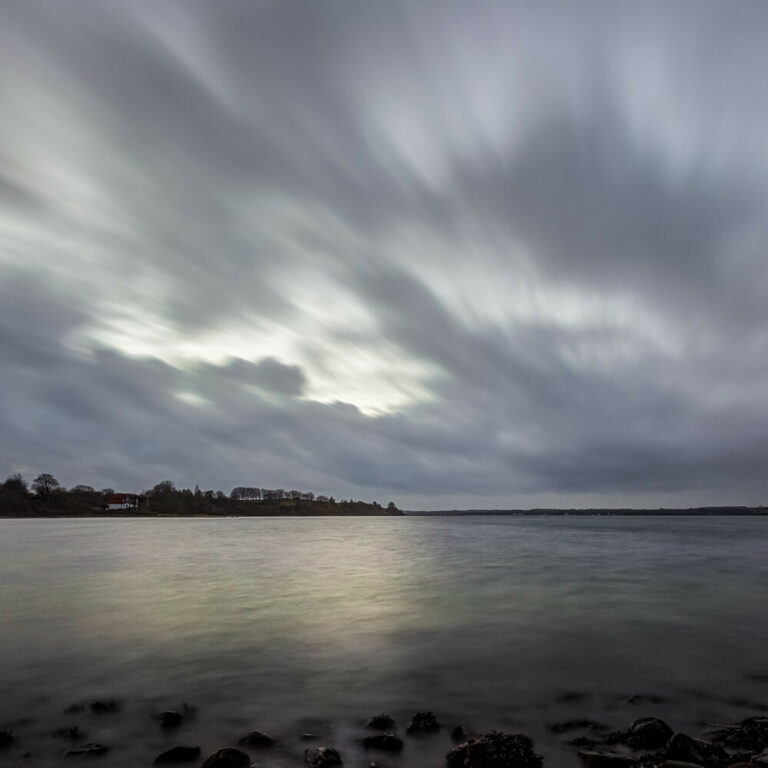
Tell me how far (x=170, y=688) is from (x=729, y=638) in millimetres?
16132

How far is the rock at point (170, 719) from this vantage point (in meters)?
8.37

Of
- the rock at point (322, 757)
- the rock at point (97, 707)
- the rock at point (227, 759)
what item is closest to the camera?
the rock at point (227, 759)

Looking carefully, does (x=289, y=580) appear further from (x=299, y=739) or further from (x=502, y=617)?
(x=299, y=739)

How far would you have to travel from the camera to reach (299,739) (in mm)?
7859

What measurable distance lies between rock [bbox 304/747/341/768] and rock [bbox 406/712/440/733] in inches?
66.2

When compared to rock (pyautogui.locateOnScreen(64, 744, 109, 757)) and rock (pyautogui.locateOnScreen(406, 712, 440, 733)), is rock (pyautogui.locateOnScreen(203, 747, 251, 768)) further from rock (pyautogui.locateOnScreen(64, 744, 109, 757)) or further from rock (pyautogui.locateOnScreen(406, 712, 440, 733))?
rock (pyautogui.locateOnScreen(406, 712, 440, 733))

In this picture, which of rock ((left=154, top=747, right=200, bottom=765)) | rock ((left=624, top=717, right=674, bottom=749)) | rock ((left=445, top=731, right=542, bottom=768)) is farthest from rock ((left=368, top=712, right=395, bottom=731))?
rock ((left=624, top=717, right=674, bottom=749))

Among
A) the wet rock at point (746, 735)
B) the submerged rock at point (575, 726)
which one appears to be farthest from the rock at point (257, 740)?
the wet rock at point (746, 735)

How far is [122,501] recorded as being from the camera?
18850cm

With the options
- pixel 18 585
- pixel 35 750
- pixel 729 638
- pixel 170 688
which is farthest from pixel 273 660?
pixel 18 585

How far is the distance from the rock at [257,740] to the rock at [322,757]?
81cm

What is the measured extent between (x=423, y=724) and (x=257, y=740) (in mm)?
2803

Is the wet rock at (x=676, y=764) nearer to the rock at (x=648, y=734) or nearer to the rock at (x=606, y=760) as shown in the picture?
the rock at (x=606, y=760)

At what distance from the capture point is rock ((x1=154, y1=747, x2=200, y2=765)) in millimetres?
6914
